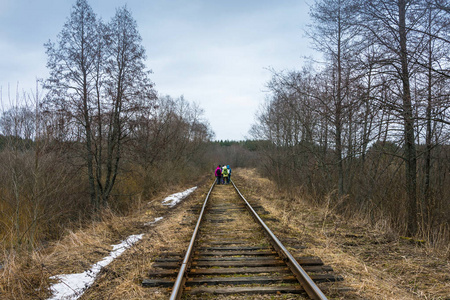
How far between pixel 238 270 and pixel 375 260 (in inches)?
104

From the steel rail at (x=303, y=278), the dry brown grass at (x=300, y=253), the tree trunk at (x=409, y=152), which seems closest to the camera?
the steel rail at (x=303, y=278)

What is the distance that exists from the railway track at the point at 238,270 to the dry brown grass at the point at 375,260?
0.45 m

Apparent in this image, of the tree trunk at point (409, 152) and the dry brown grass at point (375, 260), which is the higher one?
the tree trunk at point (409, 152)

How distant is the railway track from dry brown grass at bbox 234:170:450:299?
45 cm

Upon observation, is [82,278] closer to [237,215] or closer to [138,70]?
[237,215]

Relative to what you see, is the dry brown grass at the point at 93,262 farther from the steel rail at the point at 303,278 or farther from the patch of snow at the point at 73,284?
the steel rail at the point at 303,278

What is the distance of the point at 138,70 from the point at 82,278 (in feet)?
41.9

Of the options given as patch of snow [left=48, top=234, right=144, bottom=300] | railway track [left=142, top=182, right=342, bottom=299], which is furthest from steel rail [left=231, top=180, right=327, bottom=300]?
patch of snow [left=48, top=234, right=144, bottom=300]

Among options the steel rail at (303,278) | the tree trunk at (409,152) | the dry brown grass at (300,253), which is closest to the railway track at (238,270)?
the steel rail at (303,278)

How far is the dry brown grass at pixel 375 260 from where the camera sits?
389 cm

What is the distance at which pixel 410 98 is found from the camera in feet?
22.9

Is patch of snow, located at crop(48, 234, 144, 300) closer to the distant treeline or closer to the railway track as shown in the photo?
the railway track

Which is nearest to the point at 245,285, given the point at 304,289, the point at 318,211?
the point at 304,289

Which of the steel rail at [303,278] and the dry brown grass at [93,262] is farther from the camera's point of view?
the dry brown grass at [93,262]
